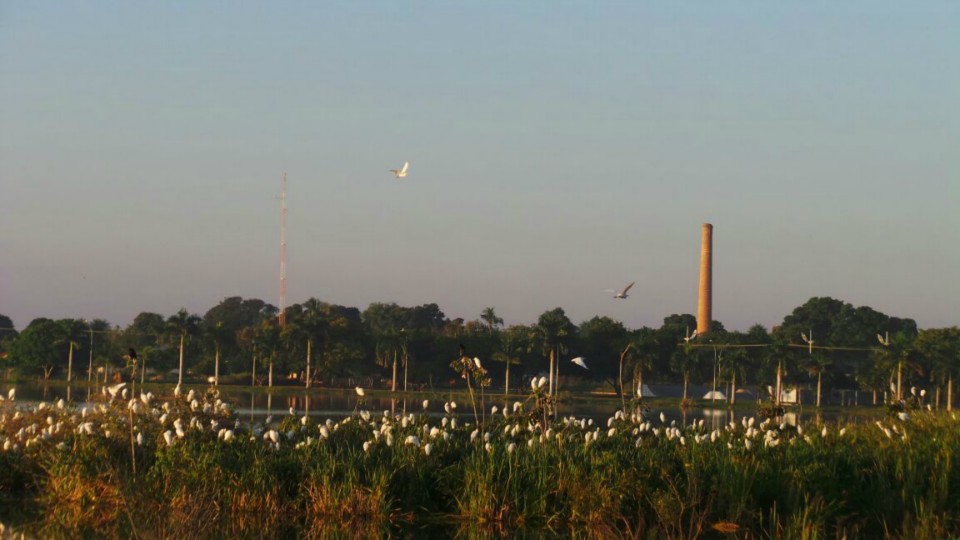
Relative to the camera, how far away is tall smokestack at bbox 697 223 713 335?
137500 mm

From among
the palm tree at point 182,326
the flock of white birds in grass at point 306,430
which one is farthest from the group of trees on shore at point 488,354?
the flock of white birds in grass at point 306,430

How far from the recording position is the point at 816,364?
117 metres

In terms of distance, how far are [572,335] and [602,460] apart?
4055 inches

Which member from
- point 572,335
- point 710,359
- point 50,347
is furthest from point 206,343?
point 710,359

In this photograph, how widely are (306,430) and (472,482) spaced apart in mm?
5988

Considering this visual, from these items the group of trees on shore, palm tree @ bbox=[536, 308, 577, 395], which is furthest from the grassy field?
palm tree @ bbox=[536, 308, 577, 395]

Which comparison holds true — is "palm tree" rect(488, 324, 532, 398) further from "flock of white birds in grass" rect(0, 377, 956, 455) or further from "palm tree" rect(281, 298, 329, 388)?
"flock of white birds in grass" rect(0, 377, 956, 455)

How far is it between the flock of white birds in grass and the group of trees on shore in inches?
3422

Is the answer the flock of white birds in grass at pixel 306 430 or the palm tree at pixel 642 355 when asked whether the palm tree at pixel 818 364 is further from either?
the flock of white birds in grass at pixel 306 430

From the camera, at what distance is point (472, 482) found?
21312 millimetres

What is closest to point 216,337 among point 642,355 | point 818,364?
point 642,355

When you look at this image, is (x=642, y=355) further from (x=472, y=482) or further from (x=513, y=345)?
(x=472, y=482)

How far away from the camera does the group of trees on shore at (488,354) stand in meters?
117

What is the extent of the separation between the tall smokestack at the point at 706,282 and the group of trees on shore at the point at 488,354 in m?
4.05
